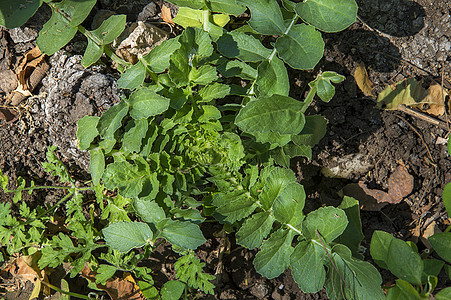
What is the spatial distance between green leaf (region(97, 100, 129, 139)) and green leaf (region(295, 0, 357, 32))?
1.05 meters

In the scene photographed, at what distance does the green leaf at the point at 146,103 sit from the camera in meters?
2.05

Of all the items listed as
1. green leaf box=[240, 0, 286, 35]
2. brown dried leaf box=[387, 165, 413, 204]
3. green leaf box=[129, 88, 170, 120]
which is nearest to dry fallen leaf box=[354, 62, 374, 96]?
brown dried leaf box=[387, 165, 413, 204]

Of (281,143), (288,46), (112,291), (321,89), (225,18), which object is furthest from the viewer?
(112,291)

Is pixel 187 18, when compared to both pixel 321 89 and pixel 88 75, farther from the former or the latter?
pixel 321 89

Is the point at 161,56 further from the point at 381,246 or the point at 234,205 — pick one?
the point at 381,246

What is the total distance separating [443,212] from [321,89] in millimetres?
1756

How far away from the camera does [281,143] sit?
2.23 meters

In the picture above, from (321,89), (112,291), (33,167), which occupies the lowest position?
(112,291)

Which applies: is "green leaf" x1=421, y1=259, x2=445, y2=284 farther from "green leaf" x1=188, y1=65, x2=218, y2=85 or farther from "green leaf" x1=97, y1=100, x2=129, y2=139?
"green leaf" x1=97, y1=100, x2=129, y2=139

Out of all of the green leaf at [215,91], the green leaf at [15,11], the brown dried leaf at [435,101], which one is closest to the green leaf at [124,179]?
the green leaf at [215,91]

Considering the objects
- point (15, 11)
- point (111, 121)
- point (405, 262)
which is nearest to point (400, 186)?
point (405, 262)

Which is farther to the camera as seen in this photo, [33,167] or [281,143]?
[33,167]

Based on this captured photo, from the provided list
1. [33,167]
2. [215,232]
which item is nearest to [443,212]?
[215,232]

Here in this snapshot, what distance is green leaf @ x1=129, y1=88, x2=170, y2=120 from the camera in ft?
6.72
